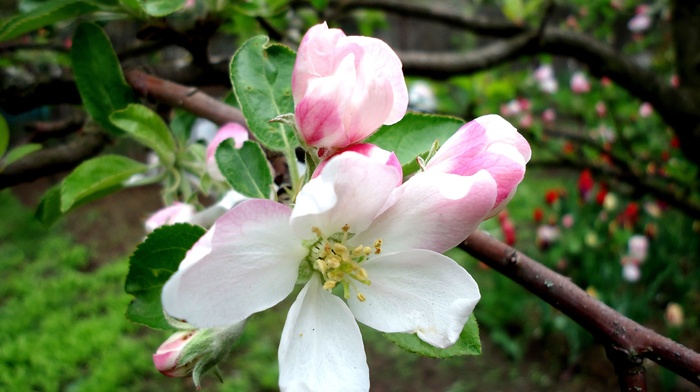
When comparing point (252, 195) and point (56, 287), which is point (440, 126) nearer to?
point (252, 195)

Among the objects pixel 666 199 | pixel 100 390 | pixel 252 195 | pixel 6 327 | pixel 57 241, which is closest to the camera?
pixel 252 195

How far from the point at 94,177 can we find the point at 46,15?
0.24 meters

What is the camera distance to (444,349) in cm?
52

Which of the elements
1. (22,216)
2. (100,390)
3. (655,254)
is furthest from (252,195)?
(22,216)

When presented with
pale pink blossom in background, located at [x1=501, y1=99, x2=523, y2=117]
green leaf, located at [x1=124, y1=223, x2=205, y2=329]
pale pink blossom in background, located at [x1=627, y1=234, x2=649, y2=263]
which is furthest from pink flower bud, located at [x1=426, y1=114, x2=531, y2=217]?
pale pink blossom in background, located at [x1=501, y1=99, x2=523, y2=117]

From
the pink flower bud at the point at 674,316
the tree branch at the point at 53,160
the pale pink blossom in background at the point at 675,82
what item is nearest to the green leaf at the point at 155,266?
the tree branch at the point at 53,160

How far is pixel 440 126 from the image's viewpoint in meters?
0.64

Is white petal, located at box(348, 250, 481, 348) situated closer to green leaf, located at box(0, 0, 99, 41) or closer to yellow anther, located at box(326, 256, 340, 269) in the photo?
yellow anther, located at box(326, 256, 340, 269)

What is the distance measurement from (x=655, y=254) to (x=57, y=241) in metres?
4.53

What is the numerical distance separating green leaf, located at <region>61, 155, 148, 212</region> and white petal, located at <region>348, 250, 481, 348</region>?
0.41 m

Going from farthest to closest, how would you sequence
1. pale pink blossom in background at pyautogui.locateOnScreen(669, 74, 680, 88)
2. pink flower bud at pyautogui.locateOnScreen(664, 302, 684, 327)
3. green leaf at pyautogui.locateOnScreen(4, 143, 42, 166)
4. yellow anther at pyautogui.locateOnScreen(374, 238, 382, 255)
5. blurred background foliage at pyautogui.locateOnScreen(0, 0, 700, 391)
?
pink flower bud at pyautogui.locateOnScreen(664, 302, 684, 327), pale pink blossom in background at pyautogui.locateOnScreen(669, 74, 680, 88), blurred background foliage at pyautogui.locateOnScreen(0, 0, 700, 391), green leaf at pyautogui.locateOnScreen(4, 143, 42, 166), yellow anther at pyautogui.locateOnScreen(374, 238, 382, 255)

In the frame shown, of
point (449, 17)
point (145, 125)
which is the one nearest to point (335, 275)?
point (145, 125)

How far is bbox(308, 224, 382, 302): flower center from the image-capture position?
1.65 feet

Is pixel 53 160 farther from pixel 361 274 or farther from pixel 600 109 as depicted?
pixel 600 109
